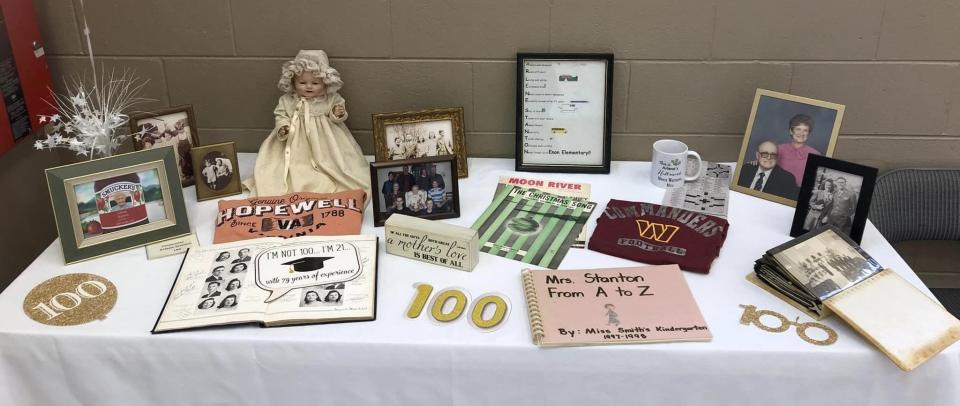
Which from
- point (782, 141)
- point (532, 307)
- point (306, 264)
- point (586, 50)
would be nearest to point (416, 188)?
point (306, 264)

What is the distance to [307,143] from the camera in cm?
187

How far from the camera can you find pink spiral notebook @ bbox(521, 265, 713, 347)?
52.2 inches

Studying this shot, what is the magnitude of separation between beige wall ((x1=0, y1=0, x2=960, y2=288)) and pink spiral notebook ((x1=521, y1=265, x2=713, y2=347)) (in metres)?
0.61

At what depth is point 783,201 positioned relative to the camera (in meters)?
1.78

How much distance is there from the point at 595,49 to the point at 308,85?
71 cm

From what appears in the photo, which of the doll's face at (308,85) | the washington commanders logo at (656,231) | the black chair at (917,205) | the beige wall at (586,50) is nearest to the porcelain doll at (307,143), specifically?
the doll's face at (308,85)

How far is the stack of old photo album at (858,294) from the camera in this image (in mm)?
1279

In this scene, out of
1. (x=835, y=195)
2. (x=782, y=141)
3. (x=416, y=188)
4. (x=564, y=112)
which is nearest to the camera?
(x=835, y=195)

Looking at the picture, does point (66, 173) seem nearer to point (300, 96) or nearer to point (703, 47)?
point (300, 96)

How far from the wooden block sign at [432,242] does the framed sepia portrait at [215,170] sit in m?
0.48

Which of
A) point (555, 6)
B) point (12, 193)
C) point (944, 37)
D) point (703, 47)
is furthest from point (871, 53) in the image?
point (12, 193)

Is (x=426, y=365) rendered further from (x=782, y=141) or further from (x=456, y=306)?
(x=782, y=141)

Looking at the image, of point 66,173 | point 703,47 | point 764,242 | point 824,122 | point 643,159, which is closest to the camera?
point 66,173

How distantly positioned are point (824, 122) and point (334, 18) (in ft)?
3.90
